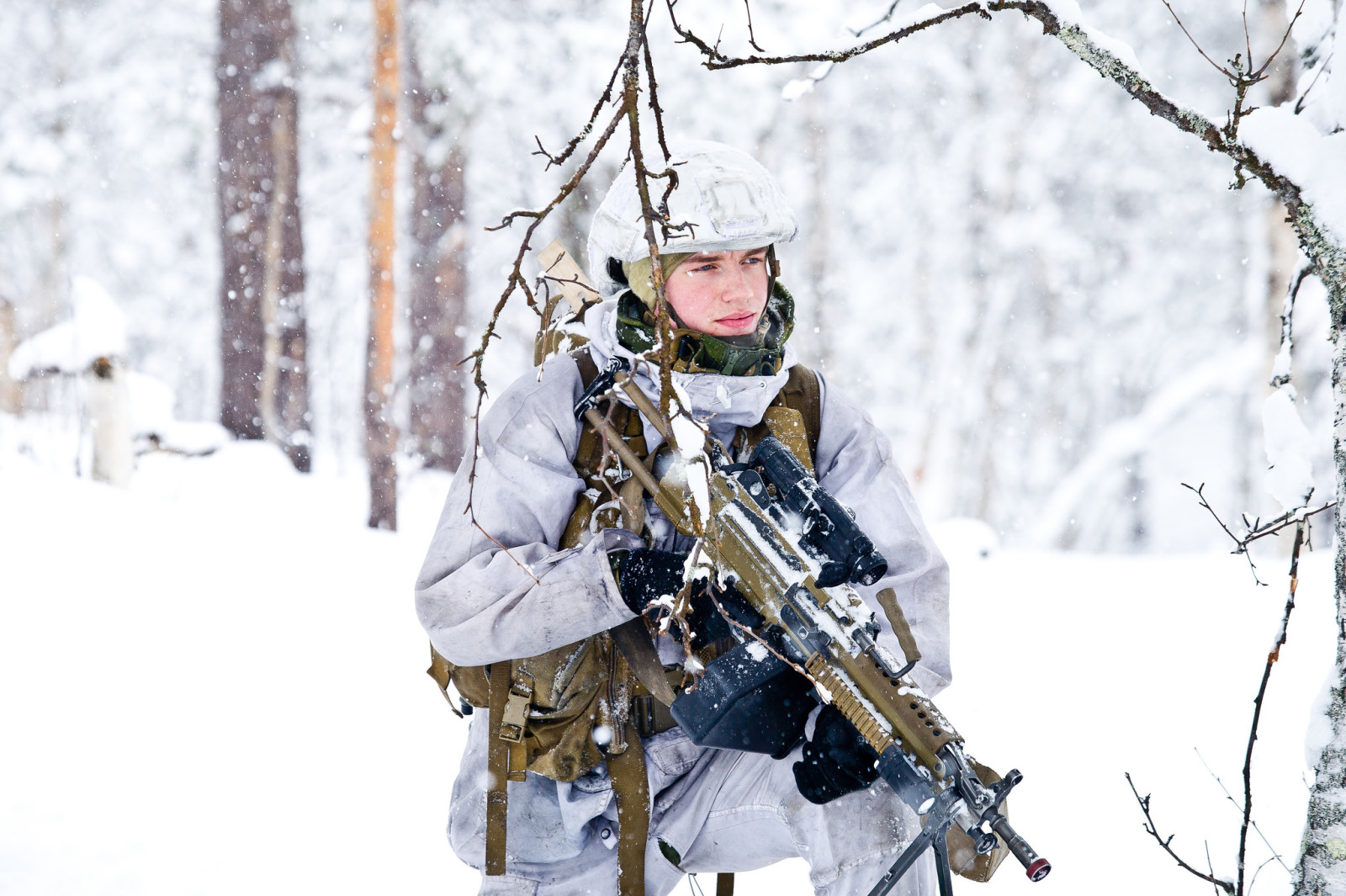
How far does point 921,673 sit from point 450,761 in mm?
2354

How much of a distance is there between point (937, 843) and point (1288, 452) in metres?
0.86

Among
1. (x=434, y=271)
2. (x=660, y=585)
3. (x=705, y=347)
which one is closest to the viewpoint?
(x=660, y=585)

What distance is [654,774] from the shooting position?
2.29m

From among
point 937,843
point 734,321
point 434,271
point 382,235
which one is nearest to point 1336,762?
point 937,843

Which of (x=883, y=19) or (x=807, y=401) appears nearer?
(x=883, y=19)

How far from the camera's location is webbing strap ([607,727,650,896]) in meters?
2.19

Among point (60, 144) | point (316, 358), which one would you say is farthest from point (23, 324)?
point (60, 144)

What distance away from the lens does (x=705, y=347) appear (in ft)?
7.45

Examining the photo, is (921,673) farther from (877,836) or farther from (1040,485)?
(1040,485)

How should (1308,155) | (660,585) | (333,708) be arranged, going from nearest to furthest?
(1308,155) < (660,585) < (333,708)

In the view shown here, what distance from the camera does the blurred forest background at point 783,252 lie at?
8.65 meters

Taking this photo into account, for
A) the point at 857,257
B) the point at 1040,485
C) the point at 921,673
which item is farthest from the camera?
the point at 1040,485

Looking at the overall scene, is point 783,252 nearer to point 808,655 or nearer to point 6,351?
point 6,351

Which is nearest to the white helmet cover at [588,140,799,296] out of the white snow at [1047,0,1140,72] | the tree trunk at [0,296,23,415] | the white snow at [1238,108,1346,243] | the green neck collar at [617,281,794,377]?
the green neck collar at [617,281,794,377]
